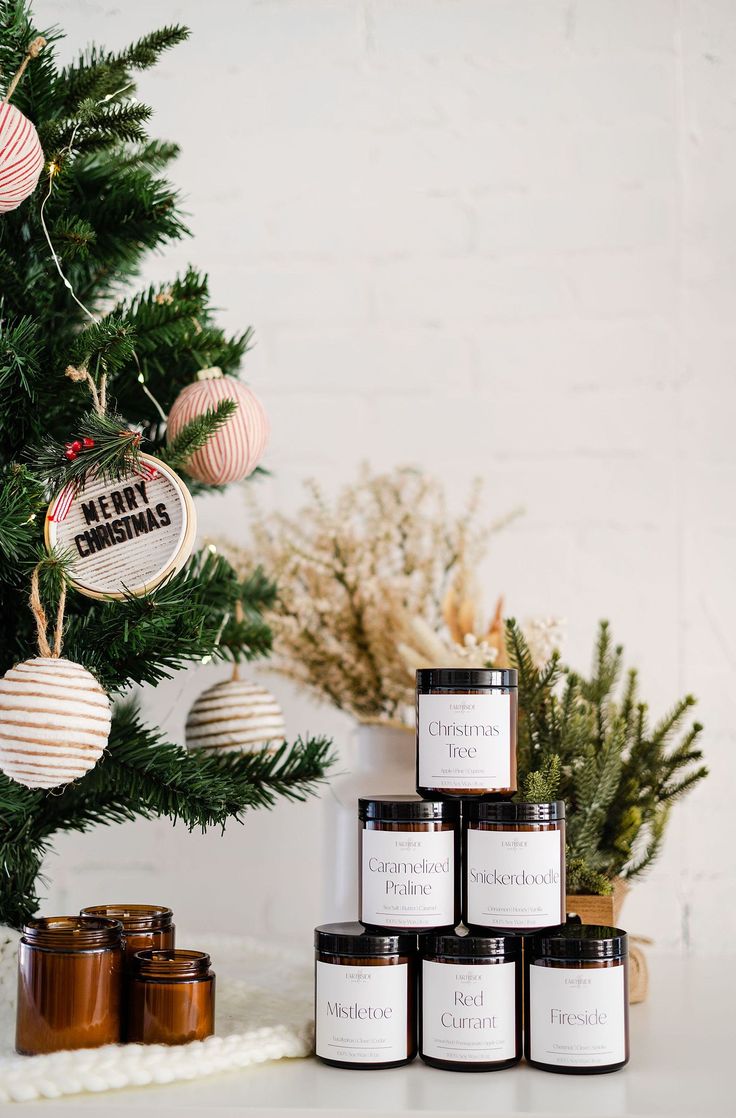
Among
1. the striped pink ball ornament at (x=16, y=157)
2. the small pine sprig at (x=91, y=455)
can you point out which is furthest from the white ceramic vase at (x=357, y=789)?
the striped pink ball ornament at (x=16, y=157)

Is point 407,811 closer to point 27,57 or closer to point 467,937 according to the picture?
point 467,937

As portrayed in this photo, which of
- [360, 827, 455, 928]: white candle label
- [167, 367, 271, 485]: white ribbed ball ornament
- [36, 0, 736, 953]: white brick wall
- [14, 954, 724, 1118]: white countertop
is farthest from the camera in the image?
[36, 0, 736, 953]: white brick wall

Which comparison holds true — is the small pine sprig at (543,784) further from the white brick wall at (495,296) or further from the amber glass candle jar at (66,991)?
the white brick wall at (495,296)

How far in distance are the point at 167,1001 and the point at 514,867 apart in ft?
0.89

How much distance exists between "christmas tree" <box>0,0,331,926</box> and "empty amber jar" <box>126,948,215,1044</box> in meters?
0.12

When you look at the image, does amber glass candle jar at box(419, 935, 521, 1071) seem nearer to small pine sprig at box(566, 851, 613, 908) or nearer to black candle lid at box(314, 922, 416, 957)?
black candle lid at box(314, 922, 416, 957)

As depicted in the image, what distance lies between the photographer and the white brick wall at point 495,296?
4.39 ft

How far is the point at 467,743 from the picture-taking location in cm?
82

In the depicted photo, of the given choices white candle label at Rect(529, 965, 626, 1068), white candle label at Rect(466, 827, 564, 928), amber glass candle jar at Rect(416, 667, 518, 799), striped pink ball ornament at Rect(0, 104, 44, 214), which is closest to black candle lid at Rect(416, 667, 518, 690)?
amber glass candle jar at Rect(416, 667, 518, 799)

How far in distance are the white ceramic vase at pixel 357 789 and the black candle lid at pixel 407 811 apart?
22 centimetres

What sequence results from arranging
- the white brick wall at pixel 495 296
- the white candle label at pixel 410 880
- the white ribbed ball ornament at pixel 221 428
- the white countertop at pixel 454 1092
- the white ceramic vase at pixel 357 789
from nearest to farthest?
the white countertop at pixel 454 1092 < the white candle label at pixel 410 880 < the white ribbed ball ornament at pixel 221 428 < the white ceramic vase at pixel 357 789 < the white brick wall at pixel 495 296

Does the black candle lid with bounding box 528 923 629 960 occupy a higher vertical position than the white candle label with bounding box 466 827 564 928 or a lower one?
lower

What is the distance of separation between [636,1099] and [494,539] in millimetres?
746

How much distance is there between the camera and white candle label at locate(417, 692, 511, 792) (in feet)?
2.70
